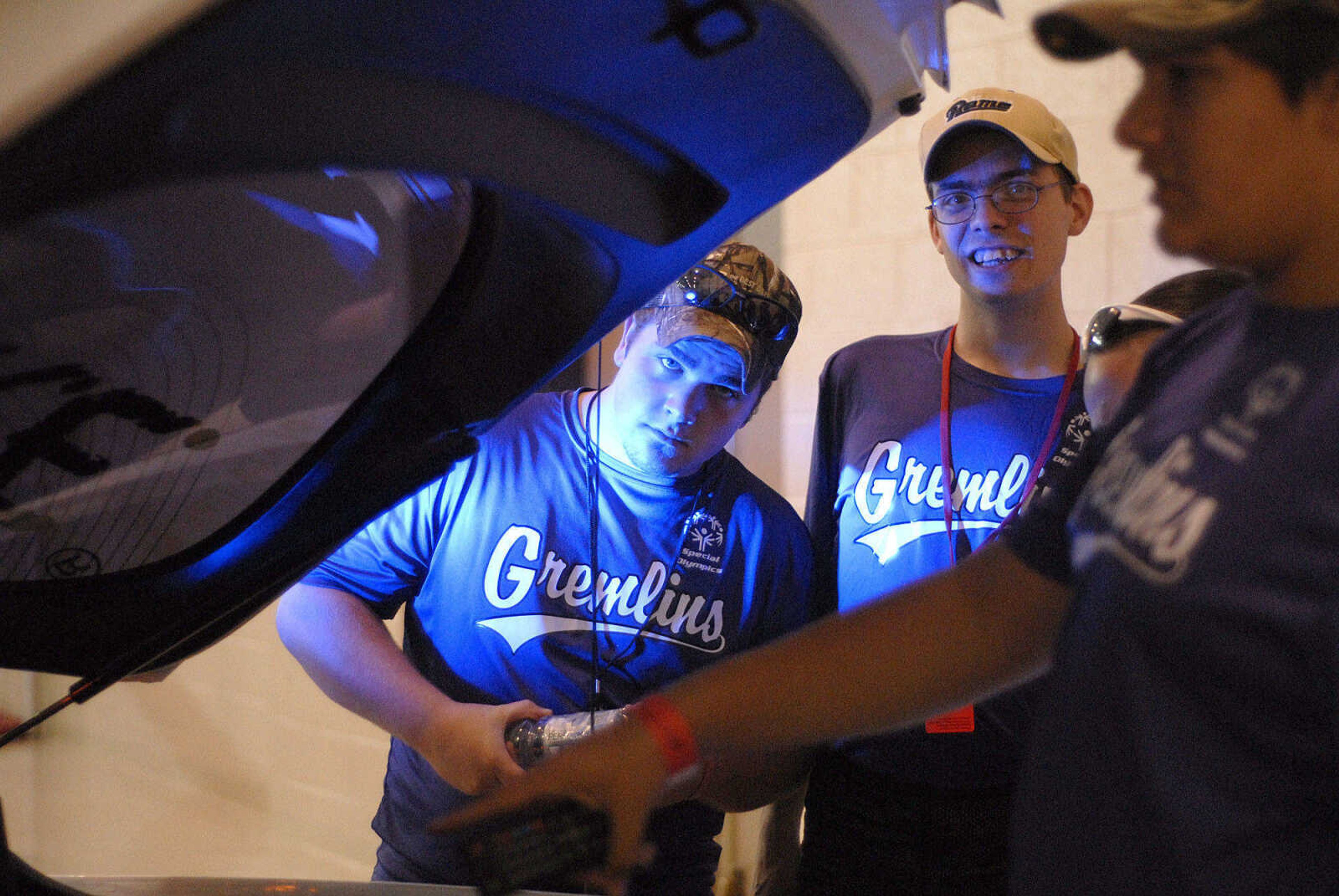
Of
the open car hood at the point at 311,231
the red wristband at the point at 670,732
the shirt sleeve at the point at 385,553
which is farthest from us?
the shirt sleeve at the point at 385,553

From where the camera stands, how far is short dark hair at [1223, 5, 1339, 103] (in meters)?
0.49

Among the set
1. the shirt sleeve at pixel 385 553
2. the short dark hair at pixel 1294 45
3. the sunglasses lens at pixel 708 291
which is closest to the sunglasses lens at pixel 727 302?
the sunglasses lens at pixel 708 291

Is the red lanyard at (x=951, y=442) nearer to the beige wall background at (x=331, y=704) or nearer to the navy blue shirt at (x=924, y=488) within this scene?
the navy blue shirt at (x=924, y=488)

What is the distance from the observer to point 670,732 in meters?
0.68

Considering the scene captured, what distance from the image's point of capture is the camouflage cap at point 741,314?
1.28 meters

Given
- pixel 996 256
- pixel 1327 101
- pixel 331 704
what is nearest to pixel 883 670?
pixel 1327 101

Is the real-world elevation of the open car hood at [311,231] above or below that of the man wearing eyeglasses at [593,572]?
above

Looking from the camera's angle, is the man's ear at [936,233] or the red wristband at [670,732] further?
the man's ear at [936,233]

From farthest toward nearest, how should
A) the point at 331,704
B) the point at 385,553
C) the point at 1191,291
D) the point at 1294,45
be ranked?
the point at 331,704, the point at 1191,291, the point at 385,553, the point at 1294,45

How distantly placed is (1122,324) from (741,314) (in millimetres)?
444

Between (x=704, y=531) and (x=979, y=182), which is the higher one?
(x=979, y=182)

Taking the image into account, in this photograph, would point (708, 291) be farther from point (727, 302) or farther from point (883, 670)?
point (883, 670)

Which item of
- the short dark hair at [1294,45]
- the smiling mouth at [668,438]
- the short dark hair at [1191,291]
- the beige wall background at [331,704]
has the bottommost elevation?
the beige wall background at [331,704]

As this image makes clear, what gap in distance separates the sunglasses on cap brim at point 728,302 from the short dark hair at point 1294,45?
0.80 m
